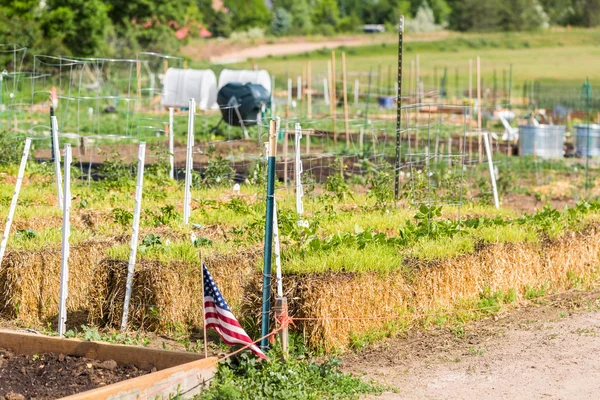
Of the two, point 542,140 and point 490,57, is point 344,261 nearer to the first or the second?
point 542,140

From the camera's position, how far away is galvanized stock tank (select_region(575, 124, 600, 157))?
81.8 feet

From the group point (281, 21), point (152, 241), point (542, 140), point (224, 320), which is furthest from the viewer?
point (281, 21)

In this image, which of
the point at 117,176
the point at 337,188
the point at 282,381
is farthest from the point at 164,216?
the point at 282,381

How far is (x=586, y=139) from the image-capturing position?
25.2 m

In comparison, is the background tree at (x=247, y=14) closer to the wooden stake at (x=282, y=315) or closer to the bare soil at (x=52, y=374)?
the wooden stake at (x=282, y=315)

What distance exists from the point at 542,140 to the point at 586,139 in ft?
4.84

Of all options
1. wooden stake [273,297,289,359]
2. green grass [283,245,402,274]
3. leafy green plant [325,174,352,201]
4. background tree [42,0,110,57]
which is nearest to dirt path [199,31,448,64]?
background tree [42,0,110,57]

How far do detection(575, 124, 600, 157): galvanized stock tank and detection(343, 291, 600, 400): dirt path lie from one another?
15.1m

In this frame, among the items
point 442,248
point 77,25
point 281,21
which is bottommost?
point 442,248

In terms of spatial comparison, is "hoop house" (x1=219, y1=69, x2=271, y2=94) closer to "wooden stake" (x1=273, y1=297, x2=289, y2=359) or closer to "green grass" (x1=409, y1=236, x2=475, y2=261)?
"green grass" (x1=409, y1=236, x2=475, y2=261)

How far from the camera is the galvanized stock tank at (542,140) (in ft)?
79.4

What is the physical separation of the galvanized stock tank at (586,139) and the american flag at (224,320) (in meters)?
18.2

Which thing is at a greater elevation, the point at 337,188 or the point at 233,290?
the point at 337,188

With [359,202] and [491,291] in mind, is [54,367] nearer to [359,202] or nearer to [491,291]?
[491,291]
